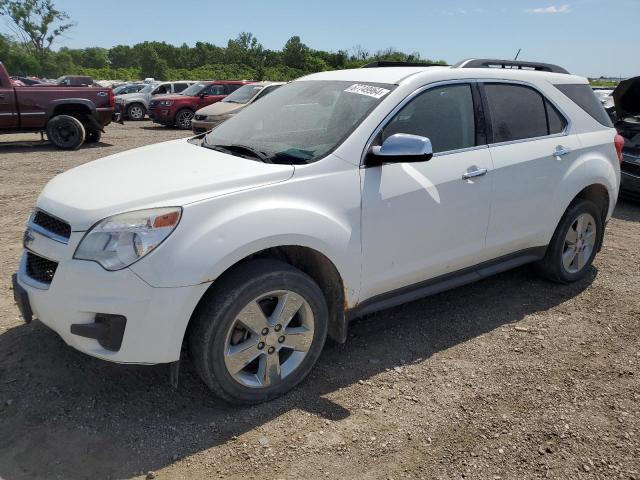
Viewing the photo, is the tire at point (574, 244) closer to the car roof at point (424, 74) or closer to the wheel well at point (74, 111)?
the car roof at point (424, 74)

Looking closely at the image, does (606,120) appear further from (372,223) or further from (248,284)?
(248,284)

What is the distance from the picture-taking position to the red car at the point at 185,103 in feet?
59.0

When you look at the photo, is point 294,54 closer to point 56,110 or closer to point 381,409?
point 56,110

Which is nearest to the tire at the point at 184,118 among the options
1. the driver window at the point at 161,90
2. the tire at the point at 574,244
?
the driver window at the point at 161,90

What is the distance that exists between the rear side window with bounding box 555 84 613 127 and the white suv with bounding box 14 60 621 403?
0.26ft

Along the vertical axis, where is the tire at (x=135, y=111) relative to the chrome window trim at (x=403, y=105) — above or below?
below

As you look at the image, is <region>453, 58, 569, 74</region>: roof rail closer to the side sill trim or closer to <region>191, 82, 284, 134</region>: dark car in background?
the side sill trim

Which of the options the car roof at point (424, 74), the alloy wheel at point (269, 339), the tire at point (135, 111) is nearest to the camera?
the alloy wheel at point (269, 339)

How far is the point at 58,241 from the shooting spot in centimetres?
255

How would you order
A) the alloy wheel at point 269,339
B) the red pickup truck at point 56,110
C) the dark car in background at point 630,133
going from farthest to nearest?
the red pickup truck at point 56,110 < the dark car in background at point 630,133 < the alloy wheel at point 269,339

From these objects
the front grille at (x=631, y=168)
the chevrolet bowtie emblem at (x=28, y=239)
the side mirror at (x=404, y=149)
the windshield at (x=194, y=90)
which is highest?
the side mirror at (x=404, y=149)

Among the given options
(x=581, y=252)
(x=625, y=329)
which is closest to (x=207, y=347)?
(x=625, y=329)

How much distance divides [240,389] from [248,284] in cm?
58

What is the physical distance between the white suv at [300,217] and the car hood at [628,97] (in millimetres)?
3587
